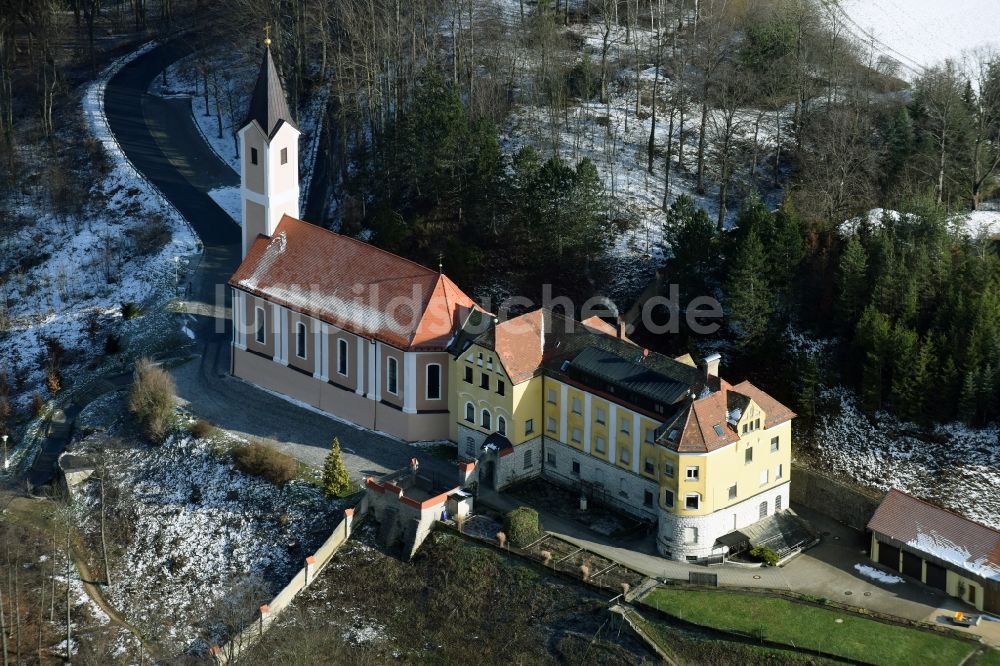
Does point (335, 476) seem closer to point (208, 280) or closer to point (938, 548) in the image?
point (208, 280)

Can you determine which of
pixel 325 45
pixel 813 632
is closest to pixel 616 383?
pixel 813 632

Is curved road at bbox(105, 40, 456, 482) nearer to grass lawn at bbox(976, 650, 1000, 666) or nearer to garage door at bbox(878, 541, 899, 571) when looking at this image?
garage door at bbox(878, 541, 899, 571)

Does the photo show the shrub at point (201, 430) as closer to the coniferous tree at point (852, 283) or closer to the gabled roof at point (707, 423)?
the gabled roof at point (707, 423)

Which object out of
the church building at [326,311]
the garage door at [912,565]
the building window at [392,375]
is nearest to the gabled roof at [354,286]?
the church building at [326,311]

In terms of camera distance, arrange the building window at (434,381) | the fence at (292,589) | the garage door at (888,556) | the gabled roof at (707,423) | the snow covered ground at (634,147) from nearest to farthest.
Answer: the fence at (292,589), the gabled roof at (707,423), the garage door at (888,556), the building window at (434,381), the snow covered ground at (634,147)

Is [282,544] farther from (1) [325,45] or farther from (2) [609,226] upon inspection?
(1) [325,45]

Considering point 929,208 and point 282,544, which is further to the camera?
point 929,208

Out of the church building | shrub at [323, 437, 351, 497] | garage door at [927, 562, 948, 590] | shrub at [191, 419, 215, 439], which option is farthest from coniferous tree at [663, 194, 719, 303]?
shrub at [191, 419, 215, 439]
